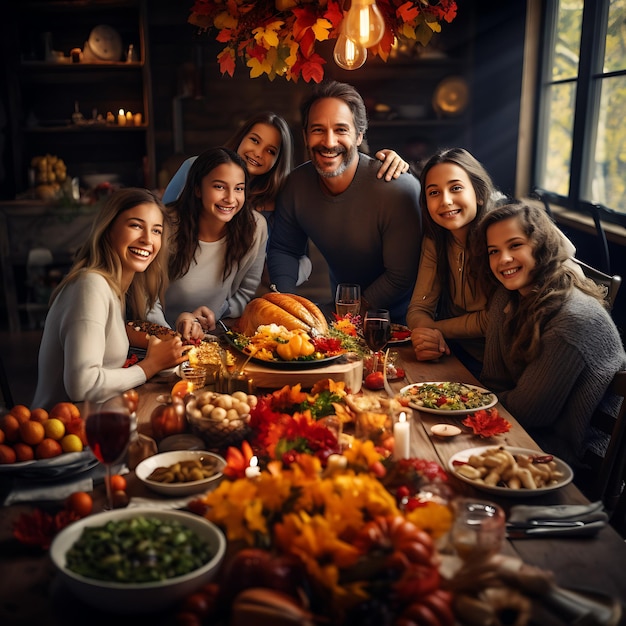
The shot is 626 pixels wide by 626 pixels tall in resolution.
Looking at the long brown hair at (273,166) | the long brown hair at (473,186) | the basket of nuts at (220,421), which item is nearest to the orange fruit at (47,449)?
the basket of nuts at (220,421)

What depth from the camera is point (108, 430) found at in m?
1.27

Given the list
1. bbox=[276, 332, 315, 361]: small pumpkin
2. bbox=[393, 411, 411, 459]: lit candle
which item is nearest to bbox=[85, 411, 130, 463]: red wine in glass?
bbox=[393, 411, 411, 459]: lit candle

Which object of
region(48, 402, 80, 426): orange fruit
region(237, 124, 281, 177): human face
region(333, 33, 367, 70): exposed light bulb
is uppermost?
region(333, 33, 367, 70): exposed light bulb

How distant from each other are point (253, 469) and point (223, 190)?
157cm

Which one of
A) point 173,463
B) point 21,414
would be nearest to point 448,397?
point 173,463

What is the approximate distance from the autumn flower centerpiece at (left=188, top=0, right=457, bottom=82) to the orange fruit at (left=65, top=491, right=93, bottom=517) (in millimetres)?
1209

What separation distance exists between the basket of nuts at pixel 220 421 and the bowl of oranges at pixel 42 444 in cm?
21

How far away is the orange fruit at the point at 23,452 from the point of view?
144cm

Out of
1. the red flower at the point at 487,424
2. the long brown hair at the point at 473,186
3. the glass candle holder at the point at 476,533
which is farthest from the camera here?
the long brown hair at the point at 473,186

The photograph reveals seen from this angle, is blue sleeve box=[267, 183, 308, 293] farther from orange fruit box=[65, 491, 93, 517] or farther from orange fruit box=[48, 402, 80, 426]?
orange fruit box=[65, 491, 93, 517]

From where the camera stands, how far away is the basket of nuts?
1.53 m

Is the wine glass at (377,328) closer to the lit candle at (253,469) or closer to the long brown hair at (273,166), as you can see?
the lit candle at (253,469)

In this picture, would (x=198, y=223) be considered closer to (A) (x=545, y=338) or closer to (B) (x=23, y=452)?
(A) (x=545, y=338)

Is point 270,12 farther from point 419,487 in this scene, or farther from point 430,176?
point 419,487
